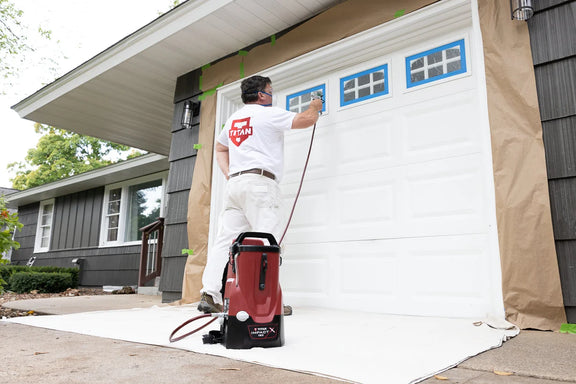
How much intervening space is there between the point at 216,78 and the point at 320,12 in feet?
3.92

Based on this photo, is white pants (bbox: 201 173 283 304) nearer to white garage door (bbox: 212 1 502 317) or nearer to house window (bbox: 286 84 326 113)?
white garage door (bbox: 212 1 502 317)

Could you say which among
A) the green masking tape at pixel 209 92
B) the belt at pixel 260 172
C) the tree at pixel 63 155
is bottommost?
the belt at pixel 260 172

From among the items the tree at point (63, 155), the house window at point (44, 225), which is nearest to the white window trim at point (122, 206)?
the house window at point (44, 225)

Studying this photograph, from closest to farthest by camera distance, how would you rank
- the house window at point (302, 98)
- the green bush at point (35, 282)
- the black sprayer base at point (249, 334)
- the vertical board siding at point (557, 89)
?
the black sprayer base at point (249, 334)
the vertical board siding at point (557, 89)
the house window at point (302, 98)
the green bush at point (35, 282)

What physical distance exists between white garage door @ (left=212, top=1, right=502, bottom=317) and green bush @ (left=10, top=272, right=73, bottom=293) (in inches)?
225

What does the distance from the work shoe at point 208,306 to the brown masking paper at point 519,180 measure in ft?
5.05

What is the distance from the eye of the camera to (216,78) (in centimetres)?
396

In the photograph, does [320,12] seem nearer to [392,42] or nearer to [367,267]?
[392,42]

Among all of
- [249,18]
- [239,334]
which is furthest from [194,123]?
[239,334]

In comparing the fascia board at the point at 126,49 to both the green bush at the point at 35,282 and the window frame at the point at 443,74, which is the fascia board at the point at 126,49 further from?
the green bush at the point at 35,282

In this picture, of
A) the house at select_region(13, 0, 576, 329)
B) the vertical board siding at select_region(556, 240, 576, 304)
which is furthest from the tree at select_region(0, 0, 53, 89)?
the vertical board siding at select_region(556, 240, 576, 304)

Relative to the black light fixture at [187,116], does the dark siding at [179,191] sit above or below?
below

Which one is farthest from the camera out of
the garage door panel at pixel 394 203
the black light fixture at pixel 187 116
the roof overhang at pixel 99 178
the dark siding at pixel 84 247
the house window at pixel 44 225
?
the house window at pixel 44 225

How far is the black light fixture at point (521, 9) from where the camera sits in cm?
223
